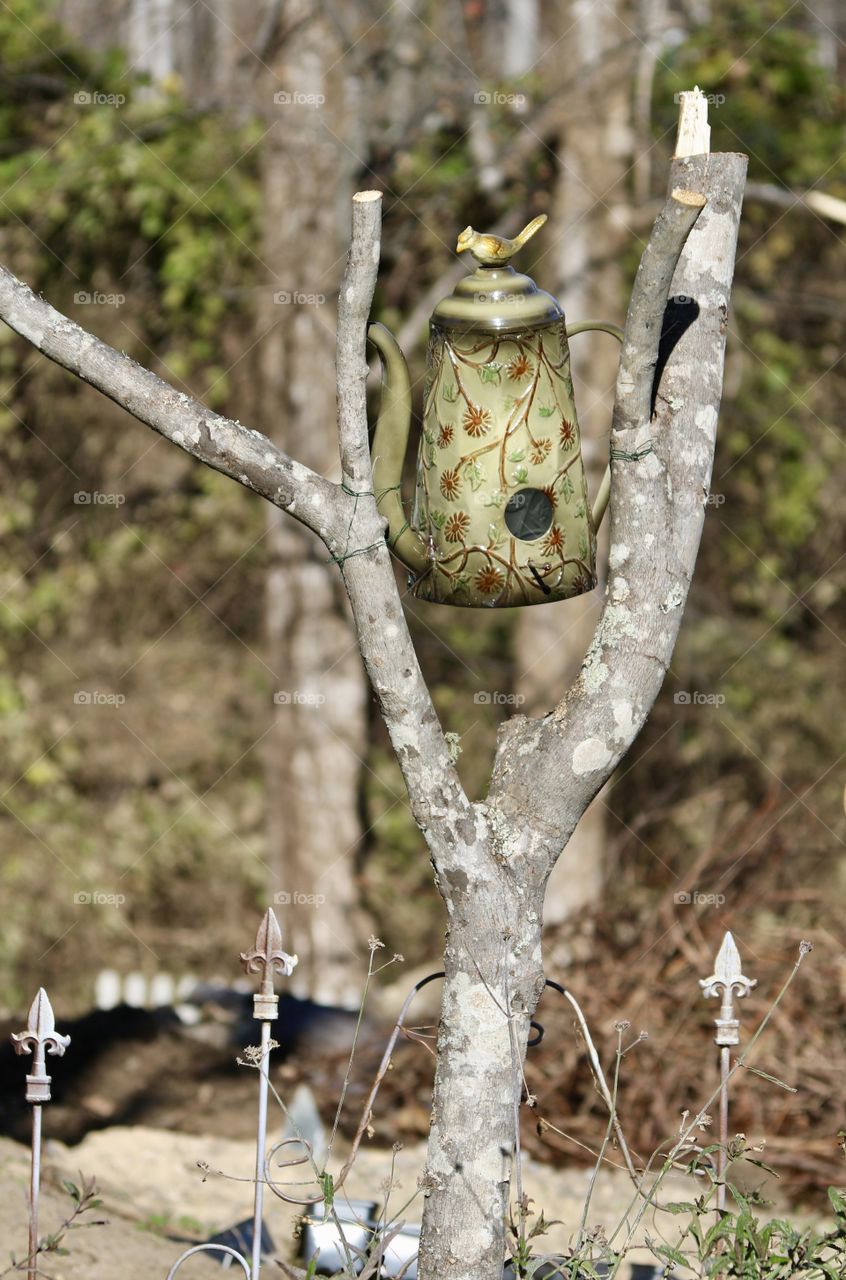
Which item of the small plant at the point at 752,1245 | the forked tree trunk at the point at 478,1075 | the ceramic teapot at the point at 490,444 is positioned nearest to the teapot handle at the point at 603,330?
the ceramic teapot at the point at 490,444

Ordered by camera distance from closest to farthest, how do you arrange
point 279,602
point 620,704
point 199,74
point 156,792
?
point 620,704
point 279,602
point 156,792
point 199,74

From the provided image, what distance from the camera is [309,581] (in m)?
5.49

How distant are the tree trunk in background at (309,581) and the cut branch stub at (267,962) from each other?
3129mm

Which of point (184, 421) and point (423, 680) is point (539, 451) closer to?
point (423, 680)

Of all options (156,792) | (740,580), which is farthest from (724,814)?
(156,792)

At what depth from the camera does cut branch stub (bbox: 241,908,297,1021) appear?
231 cm

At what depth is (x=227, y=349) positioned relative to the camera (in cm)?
653

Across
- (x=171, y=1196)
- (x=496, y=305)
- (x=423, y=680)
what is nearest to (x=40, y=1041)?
(x=423, y=680)

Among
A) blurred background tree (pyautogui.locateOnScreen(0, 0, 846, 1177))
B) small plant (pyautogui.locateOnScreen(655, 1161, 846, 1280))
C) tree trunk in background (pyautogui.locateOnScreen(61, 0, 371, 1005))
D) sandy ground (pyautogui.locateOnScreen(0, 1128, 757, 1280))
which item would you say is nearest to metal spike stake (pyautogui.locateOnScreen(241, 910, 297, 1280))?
sandy ground (pyautogui.locateOnScreen(0, 1128, 757, 1280))

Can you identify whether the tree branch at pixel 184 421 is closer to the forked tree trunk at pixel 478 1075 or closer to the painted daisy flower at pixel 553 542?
the painted daisy flower at pixel 553 542

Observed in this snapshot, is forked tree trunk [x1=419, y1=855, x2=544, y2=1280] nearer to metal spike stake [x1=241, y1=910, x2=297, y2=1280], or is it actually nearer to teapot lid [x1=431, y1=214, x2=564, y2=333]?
metal spike stake [x1=241, y1=910, x2=297, y2=1280]

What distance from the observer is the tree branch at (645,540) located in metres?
2.28

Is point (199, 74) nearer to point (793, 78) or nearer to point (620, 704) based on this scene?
point (793, 78)

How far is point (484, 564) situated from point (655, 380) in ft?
1.36
